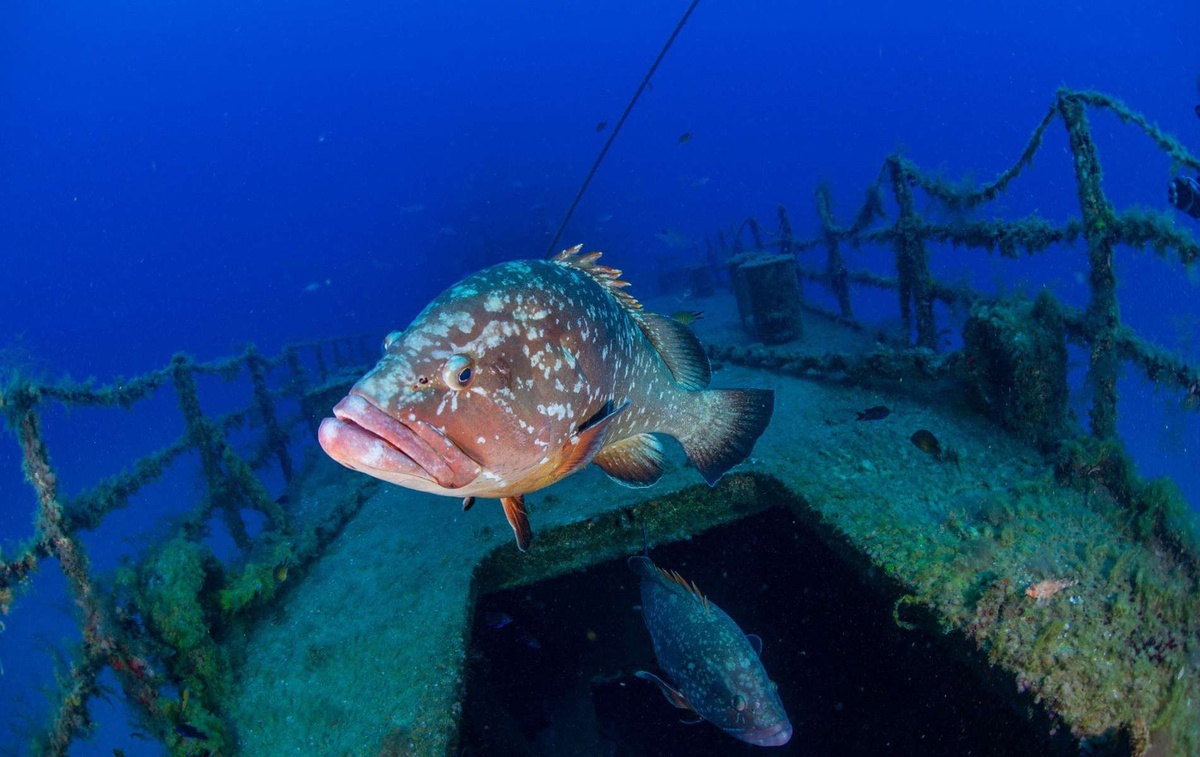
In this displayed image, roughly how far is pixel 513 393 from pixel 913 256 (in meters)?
7.69

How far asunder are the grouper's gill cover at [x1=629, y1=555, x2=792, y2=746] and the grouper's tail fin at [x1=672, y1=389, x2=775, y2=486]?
1.19 m

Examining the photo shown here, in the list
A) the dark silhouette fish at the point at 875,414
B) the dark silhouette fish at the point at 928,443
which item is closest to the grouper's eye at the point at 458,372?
the dark silhouette fish at the point at 928,443

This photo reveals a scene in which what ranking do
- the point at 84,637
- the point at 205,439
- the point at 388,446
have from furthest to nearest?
1. the point at 205,439
2. the point at 84,637
3. the point at 388,446

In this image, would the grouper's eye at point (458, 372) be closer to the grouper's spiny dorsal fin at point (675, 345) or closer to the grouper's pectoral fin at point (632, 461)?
the grouper's pectoral fin at point (632, 461)

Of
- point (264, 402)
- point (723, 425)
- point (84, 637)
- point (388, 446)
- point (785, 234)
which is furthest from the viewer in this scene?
point (785, 234)

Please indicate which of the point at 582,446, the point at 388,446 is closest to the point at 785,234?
the point at 582,446

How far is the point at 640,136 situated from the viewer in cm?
15100

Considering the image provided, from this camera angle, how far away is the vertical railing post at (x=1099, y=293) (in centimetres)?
490

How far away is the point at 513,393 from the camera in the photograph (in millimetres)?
2373

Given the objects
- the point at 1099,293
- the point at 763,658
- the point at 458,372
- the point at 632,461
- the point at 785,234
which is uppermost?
the point at 458,372

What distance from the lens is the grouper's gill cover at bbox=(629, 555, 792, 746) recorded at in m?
3.50

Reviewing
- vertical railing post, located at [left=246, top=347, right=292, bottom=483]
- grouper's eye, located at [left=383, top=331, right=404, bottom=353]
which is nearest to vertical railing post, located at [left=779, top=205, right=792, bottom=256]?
vertical railing post, located at [left=246, top=347, right=292, bottom=483]

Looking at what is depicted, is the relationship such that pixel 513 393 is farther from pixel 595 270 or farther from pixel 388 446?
pixel 595 270

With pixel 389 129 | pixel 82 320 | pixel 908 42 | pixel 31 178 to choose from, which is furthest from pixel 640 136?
pixel 31 178
